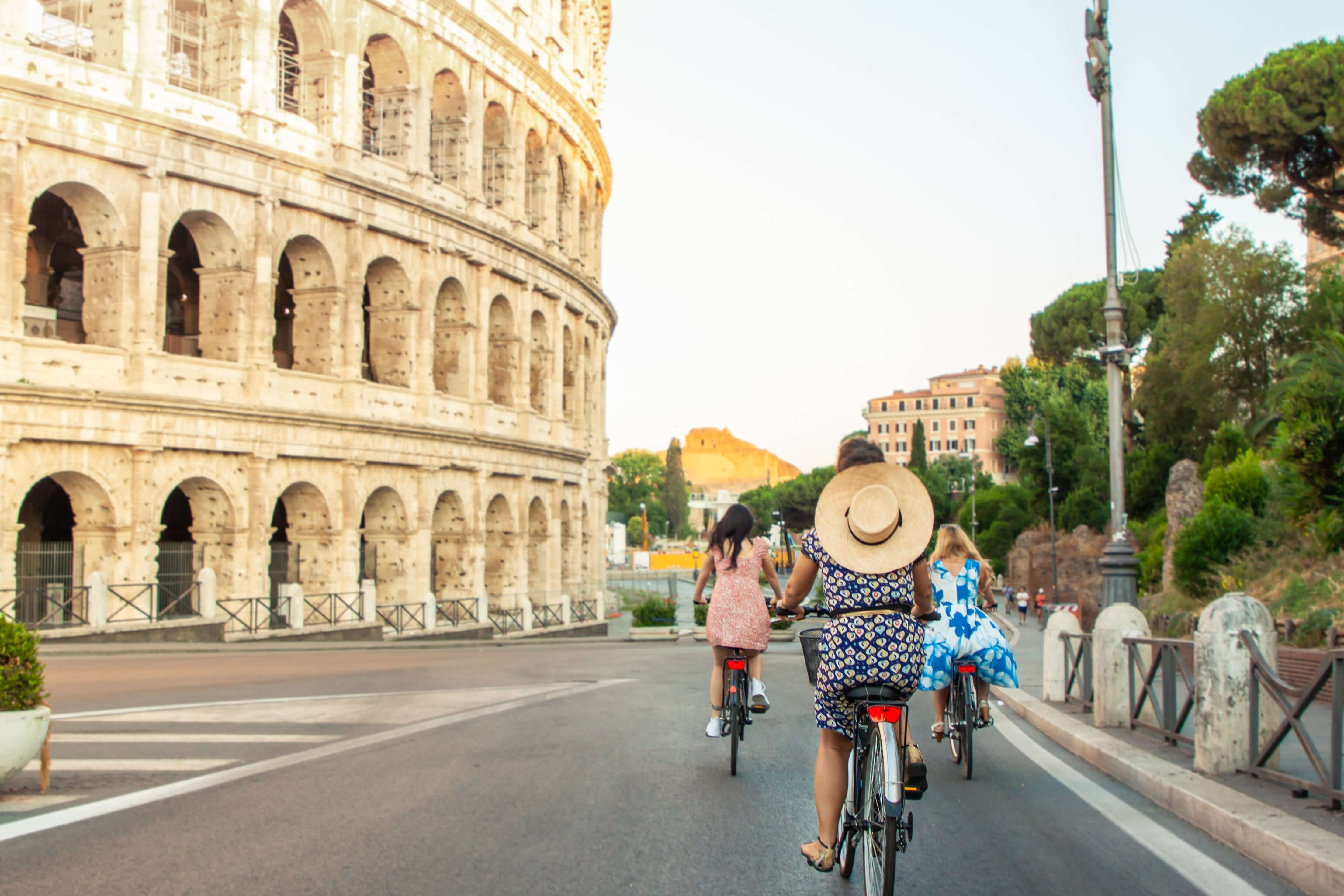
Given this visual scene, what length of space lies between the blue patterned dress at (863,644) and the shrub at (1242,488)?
21319mm

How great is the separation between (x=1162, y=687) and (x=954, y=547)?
1.83 metres

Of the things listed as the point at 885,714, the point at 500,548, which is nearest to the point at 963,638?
the point at 885,714

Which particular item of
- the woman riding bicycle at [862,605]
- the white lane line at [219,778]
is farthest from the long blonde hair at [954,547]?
the white lane line at [219,778]

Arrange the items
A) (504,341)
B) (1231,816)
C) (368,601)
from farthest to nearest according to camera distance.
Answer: (504,341) < (368,601) < (1231,816)

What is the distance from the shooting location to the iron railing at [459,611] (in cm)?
3459

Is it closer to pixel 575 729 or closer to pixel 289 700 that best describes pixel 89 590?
pixel 289 700

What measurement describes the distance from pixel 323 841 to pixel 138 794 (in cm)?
199

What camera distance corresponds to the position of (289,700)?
13.5m

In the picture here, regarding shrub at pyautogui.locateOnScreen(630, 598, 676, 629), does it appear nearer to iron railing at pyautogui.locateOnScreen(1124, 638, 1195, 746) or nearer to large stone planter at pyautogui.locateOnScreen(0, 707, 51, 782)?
iron railing at pyautogui.locateOnScreen(1124, 638, 1195, 746)

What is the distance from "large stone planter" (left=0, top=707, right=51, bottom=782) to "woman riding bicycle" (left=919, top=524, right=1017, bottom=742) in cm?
578

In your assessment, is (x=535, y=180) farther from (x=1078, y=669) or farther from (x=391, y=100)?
(x=1078, y=669)

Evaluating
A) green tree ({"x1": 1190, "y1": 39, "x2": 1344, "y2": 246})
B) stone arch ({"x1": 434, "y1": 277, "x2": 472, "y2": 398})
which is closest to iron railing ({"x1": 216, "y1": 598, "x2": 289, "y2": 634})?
stone arch ({"x1": 434, "y1": 277, "x2": 472, "y2": 398})

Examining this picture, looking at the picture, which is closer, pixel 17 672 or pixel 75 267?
pixel 17 672

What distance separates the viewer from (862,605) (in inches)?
212
